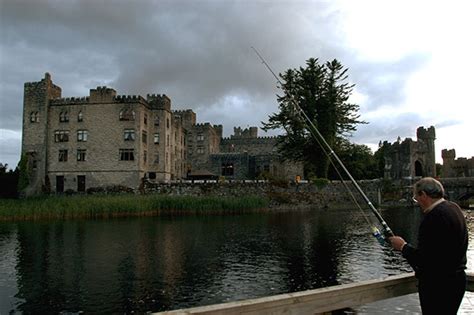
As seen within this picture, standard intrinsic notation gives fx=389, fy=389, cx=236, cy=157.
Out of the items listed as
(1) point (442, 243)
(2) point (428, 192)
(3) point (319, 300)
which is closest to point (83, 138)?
(3) point (319, 300)

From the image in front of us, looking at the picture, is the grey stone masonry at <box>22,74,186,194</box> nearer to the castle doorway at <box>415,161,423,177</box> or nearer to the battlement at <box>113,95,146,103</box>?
the battlement at <box>113,95,146,103</box>

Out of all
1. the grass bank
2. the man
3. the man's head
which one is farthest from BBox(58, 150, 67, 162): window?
the man

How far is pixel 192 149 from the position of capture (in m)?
71.2

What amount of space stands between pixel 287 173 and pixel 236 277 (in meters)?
55.7

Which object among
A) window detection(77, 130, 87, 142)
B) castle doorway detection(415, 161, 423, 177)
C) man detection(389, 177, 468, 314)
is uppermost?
window detection(77, 130, 87, 142)

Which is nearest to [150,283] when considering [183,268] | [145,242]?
[183,268]

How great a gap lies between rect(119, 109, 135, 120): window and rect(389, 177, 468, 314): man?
5087cm

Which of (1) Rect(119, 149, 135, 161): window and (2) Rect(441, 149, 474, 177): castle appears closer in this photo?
(1) Rect(119, 149, 135, 161): window

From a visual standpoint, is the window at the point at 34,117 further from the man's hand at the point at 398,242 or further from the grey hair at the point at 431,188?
the grey hair at the point at 431,188

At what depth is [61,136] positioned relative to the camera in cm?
5284

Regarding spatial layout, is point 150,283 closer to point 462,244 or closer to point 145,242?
point 145,242

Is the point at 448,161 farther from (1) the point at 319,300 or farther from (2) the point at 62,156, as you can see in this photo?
(1) the point at 319,300

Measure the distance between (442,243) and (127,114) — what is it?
51.5m

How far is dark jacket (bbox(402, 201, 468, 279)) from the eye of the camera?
4.21 meters
